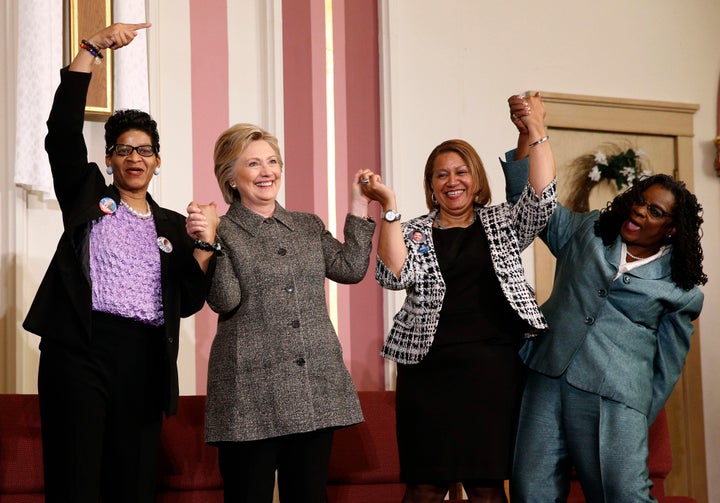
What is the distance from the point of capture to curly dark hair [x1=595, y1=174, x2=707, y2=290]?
2.99m

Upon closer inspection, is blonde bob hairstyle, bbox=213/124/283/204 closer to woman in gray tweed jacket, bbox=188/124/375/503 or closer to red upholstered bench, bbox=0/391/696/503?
woman in gray tweed jacket, bbox=188/124/375/503

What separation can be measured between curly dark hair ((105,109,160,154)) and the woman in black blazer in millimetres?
38

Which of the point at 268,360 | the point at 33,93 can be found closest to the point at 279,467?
the point at 268,360

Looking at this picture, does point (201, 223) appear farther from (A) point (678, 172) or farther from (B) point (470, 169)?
(A) point (678, 172)

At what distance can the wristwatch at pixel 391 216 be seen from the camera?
287 centimetres

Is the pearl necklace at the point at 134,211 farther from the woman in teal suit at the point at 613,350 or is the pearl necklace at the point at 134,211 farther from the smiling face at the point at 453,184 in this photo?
the woman in teal suit at the point at 613,350

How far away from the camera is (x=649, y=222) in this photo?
3006 millimetres

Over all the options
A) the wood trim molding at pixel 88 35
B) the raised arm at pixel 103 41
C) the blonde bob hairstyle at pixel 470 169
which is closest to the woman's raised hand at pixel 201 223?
the raised arm at pixel 103 41

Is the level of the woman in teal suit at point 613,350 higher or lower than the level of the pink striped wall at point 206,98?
lower

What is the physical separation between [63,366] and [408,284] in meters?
1.04

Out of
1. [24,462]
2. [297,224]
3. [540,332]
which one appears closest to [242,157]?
[297,224]

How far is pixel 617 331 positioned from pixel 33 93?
8.16 ft

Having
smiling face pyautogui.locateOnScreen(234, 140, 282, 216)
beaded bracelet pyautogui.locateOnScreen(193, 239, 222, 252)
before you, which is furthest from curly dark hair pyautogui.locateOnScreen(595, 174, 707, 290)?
beaded bracelet pyautogui.locateOnScreen(193, 239, 222, 252)

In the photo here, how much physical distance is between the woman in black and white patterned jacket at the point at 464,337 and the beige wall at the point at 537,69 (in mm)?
1675
